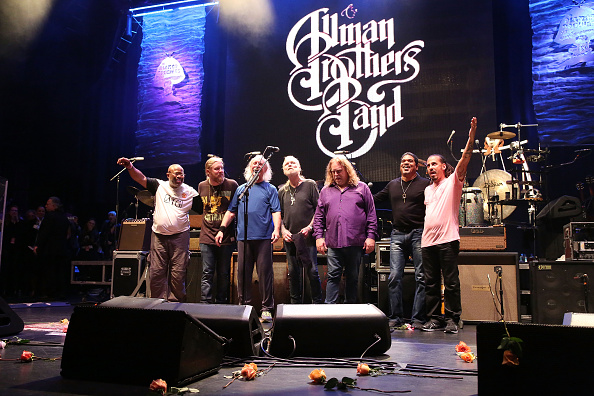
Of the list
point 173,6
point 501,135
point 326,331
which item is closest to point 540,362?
point 326,331

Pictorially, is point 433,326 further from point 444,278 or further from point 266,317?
point 266,317

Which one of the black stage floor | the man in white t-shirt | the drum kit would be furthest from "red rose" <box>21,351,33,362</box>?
the drum kit

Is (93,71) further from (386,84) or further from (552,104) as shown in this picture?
(552,104)

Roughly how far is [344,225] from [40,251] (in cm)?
598

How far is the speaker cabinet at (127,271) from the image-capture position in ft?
22.7

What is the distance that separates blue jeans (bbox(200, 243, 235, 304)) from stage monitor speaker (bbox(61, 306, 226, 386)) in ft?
9.20

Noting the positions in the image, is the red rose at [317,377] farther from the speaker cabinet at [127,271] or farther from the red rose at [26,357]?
the speaker cabinet at [127,271]

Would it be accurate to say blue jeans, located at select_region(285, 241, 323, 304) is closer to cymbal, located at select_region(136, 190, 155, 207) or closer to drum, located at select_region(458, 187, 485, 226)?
drum, located at select_region(458, 187, 485, 226)

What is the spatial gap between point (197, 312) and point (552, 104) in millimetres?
6505

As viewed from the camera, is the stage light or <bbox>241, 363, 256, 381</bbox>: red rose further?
the stage light

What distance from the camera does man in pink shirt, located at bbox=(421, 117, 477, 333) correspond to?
182 inches

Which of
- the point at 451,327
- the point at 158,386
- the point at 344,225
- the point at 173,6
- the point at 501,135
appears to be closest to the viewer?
the point at 158,386

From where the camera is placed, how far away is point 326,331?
122 inches

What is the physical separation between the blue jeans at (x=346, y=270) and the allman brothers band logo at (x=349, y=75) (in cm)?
318
